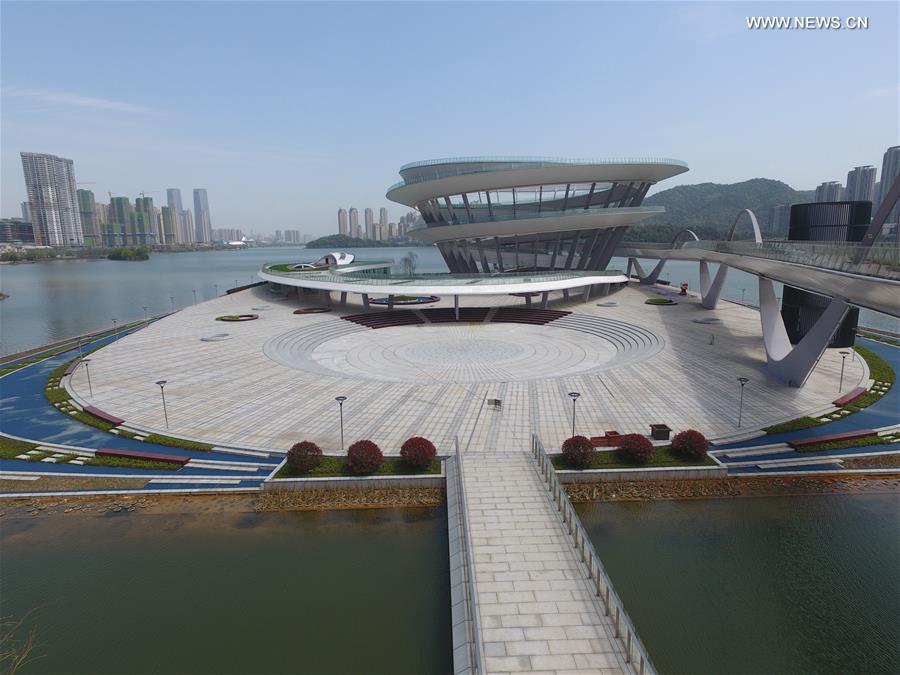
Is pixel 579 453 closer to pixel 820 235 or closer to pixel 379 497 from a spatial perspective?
pixel 379 497

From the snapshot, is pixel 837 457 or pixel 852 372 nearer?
pixel 837 457

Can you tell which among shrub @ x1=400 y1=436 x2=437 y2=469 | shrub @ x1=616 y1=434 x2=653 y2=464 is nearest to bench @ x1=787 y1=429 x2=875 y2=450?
shrub @ x1=616 y1=434 x2=653 y2=464

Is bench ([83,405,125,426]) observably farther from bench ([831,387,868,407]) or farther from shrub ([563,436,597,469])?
bench ([831,387,868,407])

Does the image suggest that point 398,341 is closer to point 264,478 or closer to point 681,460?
point 264,478

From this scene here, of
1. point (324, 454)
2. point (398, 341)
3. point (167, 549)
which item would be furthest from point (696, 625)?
point (398, 341)

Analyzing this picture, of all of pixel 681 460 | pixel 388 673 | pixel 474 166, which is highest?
pixel 474 166

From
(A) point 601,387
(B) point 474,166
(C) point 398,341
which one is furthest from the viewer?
(B) point 474,166
